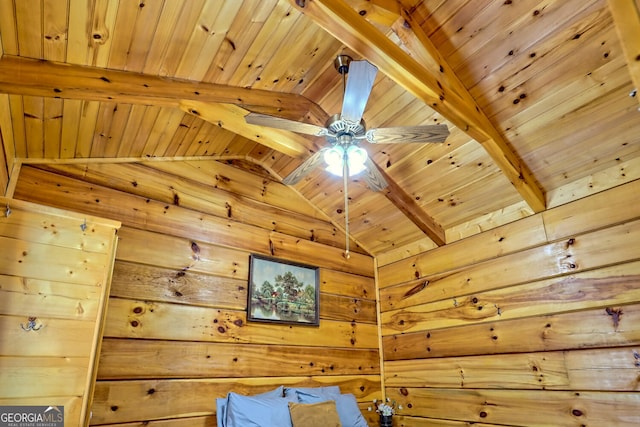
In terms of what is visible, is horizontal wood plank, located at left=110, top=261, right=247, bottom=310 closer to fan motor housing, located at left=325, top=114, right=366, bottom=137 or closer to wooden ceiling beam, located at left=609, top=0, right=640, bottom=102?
fan motor housing, located at left=325, top=114, right=366, bottom=137

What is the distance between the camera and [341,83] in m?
2.72

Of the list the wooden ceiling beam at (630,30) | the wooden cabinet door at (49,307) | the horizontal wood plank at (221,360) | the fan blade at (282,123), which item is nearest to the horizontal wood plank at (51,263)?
the wooden cabinet door at (49,307)

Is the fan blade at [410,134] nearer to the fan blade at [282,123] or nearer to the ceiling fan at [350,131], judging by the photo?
the ceiling fan at [350,131]

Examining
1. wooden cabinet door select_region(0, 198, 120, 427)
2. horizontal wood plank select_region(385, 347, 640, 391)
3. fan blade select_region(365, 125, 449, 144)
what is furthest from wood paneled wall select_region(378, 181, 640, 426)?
wooden cabinet door select_region(0, 198, 120, 427)

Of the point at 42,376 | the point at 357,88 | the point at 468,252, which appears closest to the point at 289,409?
the point at 42,376

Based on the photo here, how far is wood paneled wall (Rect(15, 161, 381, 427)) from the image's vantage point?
2.61 m

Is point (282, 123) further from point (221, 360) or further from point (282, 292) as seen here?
point (221, 360)

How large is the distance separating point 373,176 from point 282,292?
1420 millimetres

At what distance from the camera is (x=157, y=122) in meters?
2.61

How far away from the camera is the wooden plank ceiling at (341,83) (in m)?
1.77

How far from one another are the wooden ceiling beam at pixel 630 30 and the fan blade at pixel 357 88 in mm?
975

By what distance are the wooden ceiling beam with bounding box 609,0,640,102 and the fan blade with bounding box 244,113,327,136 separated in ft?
4.60

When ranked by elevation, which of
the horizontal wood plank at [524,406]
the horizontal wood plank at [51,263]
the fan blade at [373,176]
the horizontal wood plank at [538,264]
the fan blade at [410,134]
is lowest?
the horizontal wood plank at [524,406]

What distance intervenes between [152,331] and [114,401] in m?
0.46
